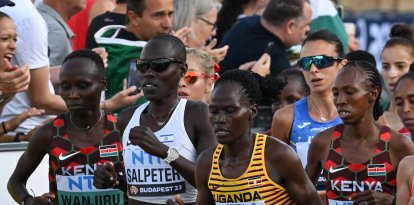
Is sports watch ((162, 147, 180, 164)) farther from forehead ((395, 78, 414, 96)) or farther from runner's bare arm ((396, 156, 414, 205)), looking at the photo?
forehead ((395, 78, 414, 96))

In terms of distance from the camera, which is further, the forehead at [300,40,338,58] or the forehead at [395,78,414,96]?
the forehead at [300,40,338,58]

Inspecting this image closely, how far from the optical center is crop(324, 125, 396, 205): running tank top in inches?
349

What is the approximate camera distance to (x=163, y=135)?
895 centimetres

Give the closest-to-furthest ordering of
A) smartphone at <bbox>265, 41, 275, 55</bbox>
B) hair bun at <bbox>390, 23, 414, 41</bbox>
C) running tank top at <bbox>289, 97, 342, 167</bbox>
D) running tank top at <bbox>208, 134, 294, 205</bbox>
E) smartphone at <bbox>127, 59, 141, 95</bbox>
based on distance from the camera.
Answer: running tank top at <bbox>208, 134, 294, 205</bbox>
running tank top at <bbox>289, 97, 342, 167</bbox>
smartphone at <bbox>127, 59, 141, 95</bbox>
smartphone at <bbox>265, 41, 275, 55</bbox>
hair bun at <bbox>390, 23, 414, 41</bbox>

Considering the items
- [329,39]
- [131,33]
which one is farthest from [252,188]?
[131,33]

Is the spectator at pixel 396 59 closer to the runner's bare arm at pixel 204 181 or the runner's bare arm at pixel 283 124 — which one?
the runner's bare arm at pixel 283 124

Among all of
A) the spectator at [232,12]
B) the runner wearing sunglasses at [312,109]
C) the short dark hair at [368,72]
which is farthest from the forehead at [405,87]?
the spectator at [232,12]

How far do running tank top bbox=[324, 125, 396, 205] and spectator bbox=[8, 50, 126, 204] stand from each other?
4.81 feet

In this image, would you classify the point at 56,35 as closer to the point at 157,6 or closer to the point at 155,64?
the point at 157,6

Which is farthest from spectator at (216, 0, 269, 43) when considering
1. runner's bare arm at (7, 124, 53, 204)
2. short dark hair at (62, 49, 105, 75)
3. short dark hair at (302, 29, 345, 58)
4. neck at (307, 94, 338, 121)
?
runner's bare arm at (7, 124, 53, 204)

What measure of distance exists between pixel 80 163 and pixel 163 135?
28.3 inches

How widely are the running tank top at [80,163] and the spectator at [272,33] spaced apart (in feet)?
12.2

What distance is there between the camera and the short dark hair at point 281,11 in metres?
12.9

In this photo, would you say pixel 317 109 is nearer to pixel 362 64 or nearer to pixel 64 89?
pixel 362 64
